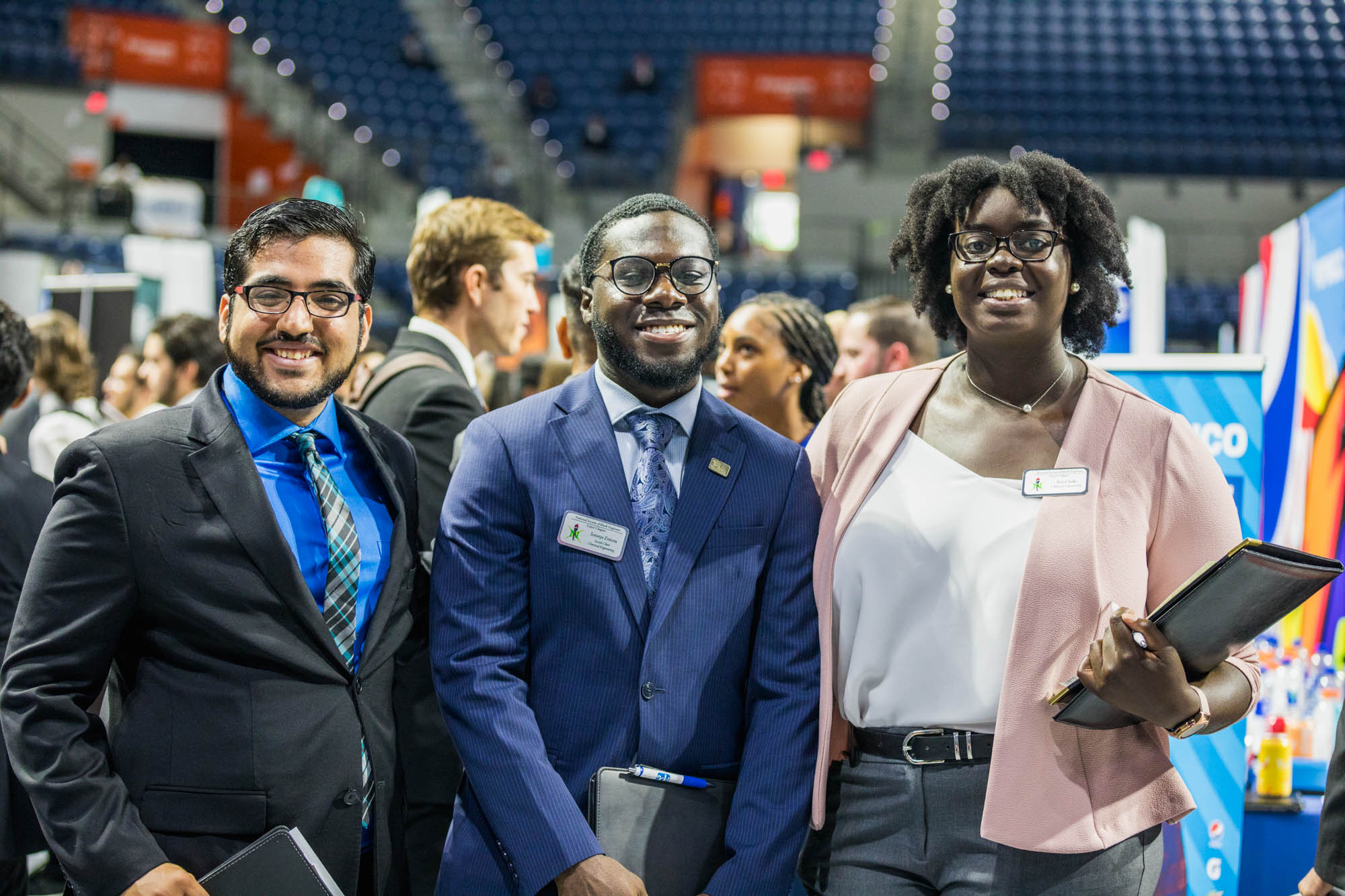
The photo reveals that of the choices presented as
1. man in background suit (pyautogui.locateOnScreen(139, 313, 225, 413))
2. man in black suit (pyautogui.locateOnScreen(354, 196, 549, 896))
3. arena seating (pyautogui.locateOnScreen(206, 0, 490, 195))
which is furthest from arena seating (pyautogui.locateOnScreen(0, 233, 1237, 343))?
man in black suit (pyautogui.locateOnScreen(354, 196, 549, 896))

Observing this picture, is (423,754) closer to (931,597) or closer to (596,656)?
(596,656)

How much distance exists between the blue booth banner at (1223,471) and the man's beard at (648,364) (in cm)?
137

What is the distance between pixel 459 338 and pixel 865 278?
9.92 meters

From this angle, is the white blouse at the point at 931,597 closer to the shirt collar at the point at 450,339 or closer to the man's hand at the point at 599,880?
the man's hand at the point at 599,880

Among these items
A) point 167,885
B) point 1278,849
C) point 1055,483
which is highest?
point 1055,483

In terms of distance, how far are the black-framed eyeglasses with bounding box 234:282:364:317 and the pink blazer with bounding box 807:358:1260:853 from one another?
2.99 ft

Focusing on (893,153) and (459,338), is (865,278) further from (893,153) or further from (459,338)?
(459,338)

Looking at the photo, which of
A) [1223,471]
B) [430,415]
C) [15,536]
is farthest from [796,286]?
[15,536]

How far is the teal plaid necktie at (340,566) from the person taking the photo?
6.21 feet

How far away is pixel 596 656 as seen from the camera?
1.87 meters

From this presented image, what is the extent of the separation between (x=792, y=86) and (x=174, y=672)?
593 inches

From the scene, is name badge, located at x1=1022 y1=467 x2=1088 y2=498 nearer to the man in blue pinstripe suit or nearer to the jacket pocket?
the man in blue pinstripe suit

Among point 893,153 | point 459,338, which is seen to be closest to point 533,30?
point 893,153

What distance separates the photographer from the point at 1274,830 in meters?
3.00
